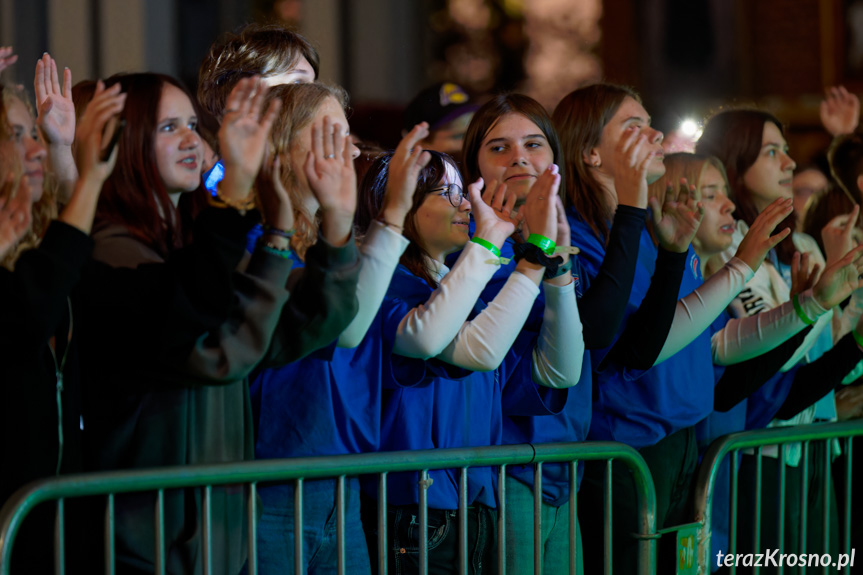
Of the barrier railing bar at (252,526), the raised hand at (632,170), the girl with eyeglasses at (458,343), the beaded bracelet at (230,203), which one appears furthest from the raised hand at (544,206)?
the barrier railing bar at (252,526)

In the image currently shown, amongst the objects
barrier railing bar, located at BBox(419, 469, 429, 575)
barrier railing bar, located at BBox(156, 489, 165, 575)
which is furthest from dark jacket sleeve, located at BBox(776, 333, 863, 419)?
barrier railing bar, located at BBox(156, 489, 165, 575)

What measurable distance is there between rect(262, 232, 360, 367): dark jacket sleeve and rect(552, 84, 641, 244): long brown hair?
4.12ft

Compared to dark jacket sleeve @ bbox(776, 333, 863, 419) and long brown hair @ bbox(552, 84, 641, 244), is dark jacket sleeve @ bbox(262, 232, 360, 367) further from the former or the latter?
dark jacket sleeve @ bbox(776, 333, 863, 419)

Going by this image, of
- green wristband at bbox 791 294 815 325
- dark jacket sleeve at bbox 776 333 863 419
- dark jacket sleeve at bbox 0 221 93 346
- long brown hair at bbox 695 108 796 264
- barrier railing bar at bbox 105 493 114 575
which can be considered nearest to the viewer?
dark jacket sleeve at bbox 0 221 93 346

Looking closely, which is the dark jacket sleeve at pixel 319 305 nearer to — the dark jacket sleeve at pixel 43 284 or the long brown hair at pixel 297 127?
the long brown hair at pixel 297 127

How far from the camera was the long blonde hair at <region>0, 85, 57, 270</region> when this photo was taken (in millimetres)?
2207

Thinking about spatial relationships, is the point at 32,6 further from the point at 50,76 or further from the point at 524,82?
the point at 524,82

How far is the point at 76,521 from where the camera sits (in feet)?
7.18

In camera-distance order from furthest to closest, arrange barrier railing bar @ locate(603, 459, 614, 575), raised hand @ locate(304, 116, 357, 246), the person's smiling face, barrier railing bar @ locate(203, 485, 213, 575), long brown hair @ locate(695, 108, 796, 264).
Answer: long brown hair @ locate(695, 108, 796, 264), the person's smiling face, barrier railing bar @ locate(603, 459, 614, 575), raised hand @ locate(304, 116, 357, 246), barrier railing bar @ locate(203, 485, 213, 575)

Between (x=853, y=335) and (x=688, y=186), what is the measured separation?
939 mm

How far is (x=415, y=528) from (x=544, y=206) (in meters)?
0.89

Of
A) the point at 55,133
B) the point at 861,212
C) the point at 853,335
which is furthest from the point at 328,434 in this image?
the point at 861,212

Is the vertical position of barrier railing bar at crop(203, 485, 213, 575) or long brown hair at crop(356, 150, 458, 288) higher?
long brown hair at crop(356, 150, 458, 288)

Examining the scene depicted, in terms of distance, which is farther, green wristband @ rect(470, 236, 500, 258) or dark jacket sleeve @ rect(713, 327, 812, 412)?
dark jacket sleeve @ rect(713, 327, 812, 412)
